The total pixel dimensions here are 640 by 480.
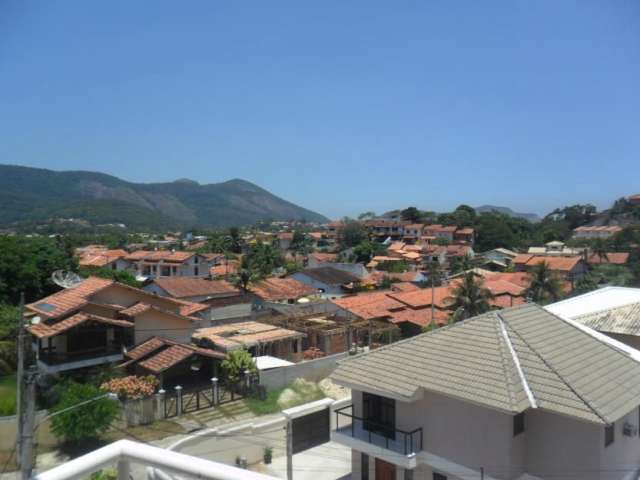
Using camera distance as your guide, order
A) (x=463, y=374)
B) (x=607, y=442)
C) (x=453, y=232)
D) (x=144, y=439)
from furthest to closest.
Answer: (x=453, y=232) → (x=144, y=439) → (x=463, y=374) → (x=607, y=442)

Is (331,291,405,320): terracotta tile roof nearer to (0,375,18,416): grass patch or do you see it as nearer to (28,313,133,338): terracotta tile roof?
(28,313,133,338): terracotta tile roof

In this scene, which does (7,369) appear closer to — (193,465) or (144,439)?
(144,439)

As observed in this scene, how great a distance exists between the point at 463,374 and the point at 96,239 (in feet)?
473

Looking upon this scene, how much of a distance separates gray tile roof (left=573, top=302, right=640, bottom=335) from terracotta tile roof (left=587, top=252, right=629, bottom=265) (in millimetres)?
55046

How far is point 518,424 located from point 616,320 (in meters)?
14.2

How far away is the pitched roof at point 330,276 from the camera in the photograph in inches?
2173

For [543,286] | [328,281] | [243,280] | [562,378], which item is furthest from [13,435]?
[328,281]

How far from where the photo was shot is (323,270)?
2313 inches

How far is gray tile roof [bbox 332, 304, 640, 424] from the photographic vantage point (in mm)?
11609

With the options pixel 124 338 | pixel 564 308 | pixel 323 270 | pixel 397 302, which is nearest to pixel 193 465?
pixel 124 338

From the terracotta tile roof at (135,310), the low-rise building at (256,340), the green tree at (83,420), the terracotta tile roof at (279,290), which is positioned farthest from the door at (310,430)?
the terracotta tile roof at (279,290)

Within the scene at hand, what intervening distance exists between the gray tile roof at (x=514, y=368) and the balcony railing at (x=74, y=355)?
14409 mm

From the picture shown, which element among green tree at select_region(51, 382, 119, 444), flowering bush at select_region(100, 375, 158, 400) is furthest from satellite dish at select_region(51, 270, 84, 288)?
green tree at select_region(51, 382, 119, 444)

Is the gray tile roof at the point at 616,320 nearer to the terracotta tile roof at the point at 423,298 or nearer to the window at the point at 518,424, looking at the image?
the window at the point at 518,424
